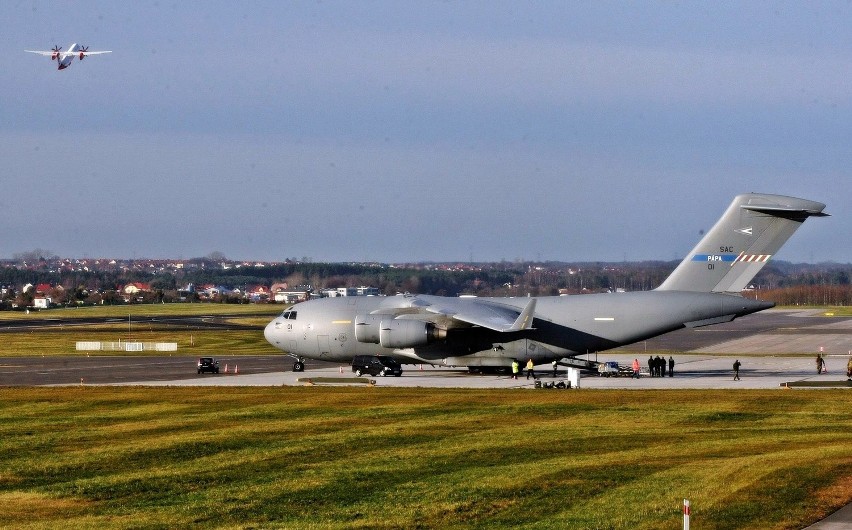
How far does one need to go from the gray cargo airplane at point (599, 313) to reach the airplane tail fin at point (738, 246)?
0.15 ft

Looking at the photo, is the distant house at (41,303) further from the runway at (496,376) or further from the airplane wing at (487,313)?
the airplane wing at (487,313)

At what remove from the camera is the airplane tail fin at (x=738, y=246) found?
5419 cm

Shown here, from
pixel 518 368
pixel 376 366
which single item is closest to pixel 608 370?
pixel 518 368

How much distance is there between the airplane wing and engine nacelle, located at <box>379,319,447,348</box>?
97 cm

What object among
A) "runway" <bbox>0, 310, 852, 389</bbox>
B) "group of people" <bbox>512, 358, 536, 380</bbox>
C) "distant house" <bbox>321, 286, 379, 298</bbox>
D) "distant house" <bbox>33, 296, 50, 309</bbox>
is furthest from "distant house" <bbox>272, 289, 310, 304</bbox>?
"group of people" <bbox>512, 358, 536, 380</bbox>

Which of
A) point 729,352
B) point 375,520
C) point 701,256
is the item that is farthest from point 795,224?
point 375,520

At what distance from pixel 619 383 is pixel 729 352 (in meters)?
28.0

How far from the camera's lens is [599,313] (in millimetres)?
55344

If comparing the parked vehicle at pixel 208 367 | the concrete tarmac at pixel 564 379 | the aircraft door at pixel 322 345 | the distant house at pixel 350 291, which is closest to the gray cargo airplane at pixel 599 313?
the concrete tarmac at pixel 564 379

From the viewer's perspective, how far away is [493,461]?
28609 millimetres

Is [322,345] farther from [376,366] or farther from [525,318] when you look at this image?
[525,318]

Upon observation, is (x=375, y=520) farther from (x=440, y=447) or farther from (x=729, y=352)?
(x=729, y=352)

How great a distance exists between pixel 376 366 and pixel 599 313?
1118 centimetres

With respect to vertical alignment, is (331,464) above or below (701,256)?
below
